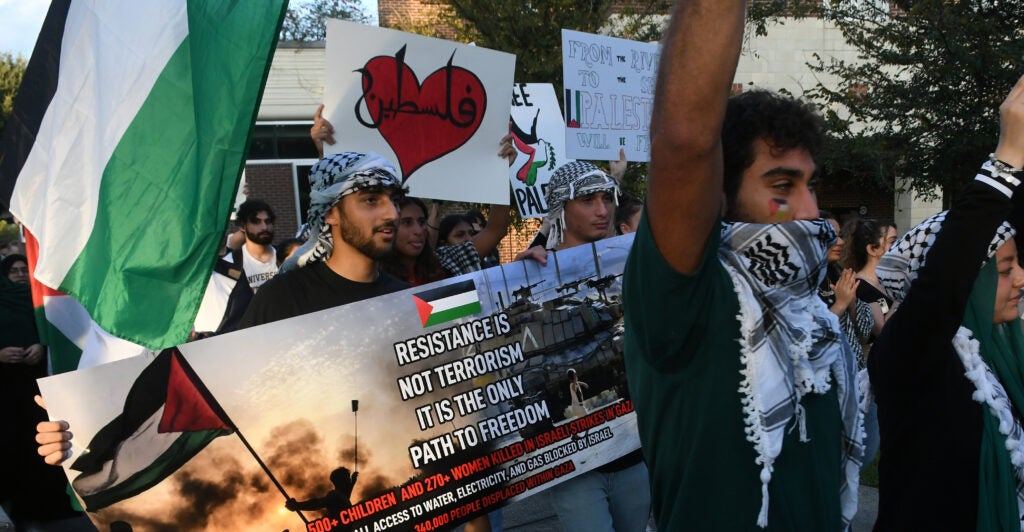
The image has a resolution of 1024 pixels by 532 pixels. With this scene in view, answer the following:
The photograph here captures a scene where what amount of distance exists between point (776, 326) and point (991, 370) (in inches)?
53.1

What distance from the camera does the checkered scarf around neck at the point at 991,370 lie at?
100 inches

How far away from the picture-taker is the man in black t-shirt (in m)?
3.81

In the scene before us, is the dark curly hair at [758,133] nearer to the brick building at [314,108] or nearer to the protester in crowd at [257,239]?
the protester in crowd at [257,239]

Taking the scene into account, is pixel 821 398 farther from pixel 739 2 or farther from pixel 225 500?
pixel 225 500

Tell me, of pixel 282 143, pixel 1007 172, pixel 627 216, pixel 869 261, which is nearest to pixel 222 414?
pixel 1007 172

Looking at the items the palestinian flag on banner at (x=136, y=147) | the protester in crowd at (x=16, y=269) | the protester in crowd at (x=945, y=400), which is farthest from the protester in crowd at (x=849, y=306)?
the protester in crowd at (x=16, y=269)

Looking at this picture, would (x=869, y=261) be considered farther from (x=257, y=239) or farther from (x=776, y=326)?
(x=776, y=326)

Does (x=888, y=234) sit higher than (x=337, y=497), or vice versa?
(x=888, y=234)

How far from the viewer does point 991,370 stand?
2748 mm

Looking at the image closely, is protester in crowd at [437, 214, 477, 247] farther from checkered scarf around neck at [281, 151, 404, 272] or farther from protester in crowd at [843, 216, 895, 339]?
protester in crowd at [843, 216, 895, 339]

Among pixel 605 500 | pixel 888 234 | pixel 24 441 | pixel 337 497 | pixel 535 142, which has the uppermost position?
pixel 535 142

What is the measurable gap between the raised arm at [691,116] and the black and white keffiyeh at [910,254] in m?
1.35

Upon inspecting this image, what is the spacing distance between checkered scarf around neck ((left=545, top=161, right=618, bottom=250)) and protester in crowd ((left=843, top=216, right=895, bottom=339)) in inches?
134

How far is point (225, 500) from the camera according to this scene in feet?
11.7
